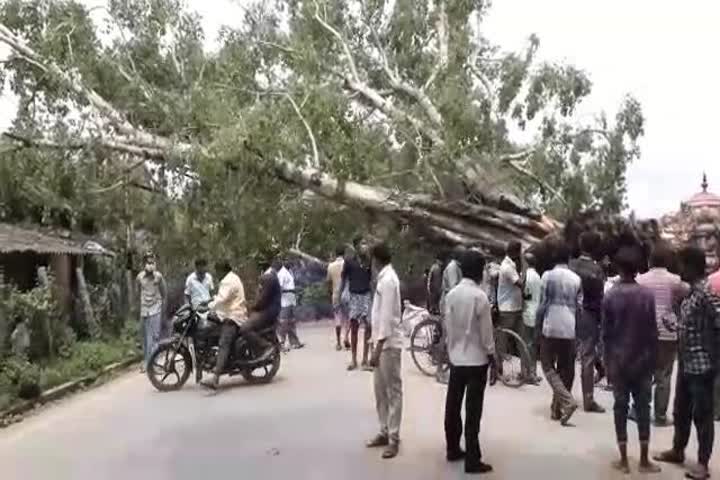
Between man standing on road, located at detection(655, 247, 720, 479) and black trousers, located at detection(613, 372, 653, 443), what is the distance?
0.81ft

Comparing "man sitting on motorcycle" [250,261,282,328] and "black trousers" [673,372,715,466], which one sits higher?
"man sitting on motorcycle" [250,261,282,328]

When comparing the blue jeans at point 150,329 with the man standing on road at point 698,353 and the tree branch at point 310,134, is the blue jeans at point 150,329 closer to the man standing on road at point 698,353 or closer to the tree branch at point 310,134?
the tree branch at point 310,134

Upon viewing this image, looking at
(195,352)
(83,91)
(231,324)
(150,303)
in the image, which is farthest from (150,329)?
(83,91)

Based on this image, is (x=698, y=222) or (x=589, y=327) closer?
(x=589, y=327)

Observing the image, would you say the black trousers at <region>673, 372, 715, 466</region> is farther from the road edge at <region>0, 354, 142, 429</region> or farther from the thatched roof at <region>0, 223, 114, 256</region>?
the thatched roof at <region>0, 223, 114, 256</region>

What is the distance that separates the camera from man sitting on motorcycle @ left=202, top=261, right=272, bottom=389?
10.1 m

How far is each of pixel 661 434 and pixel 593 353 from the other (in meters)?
1.05

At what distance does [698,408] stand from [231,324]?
5.70 meters

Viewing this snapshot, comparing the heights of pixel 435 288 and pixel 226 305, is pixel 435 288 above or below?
above

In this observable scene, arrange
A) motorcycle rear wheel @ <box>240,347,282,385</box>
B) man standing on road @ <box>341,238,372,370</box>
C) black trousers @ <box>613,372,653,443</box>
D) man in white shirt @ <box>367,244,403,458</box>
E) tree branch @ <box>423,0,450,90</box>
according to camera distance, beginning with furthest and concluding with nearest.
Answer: tree branch @ <box>423,0,450,90</box> → man standing on road @ <box>341,238,372,370</box> → motorcycle rear wheel @ <box>240,347,282,385</box> → man in white shirt @ <box>367,244,403,458</box> → black trousers @ <box>613,372,653,443</box>

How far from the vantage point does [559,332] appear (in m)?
7.84

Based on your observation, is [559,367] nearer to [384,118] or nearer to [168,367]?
[168,367]

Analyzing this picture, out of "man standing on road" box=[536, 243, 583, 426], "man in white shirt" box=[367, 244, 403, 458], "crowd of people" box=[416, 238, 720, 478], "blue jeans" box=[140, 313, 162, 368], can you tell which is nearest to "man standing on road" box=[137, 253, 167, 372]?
"blue jeans" box=[140, 313, 162, 368]

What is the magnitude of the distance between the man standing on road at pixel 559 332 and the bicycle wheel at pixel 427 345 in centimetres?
263
